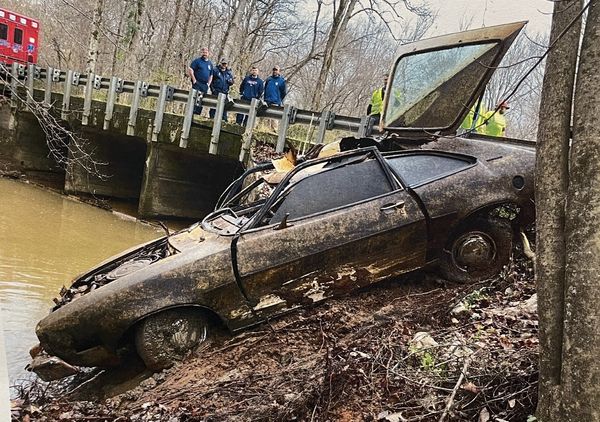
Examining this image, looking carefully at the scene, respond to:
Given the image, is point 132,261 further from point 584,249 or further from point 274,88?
point 274,88

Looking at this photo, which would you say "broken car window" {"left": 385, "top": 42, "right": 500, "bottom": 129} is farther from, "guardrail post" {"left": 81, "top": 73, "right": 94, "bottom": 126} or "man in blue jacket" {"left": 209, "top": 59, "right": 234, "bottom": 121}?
"guardrail post" {"left": 81, "top": 73, "right": 94, "bottom": 126}

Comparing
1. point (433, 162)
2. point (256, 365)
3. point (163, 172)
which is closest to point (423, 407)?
point (256, 365)

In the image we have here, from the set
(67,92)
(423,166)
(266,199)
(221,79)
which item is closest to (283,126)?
(221,79)

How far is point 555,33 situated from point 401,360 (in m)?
2.28

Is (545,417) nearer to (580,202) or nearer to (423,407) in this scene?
(423,407)

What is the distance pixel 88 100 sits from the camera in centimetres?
1542

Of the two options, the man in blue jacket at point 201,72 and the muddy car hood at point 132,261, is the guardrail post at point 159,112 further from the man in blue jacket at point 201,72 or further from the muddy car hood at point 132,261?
the muddy car hood at point 132,261

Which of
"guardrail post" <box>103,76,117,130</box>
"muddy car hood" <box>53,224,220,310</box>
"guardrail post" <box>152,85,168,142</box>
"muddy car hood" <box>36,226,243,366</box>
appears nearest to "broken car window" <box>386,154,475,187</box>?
"muddy car hood" <box>36,226,243,366</box>

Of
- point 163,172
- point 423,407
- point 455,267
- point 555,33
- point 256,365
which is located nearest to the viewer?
point 555,33

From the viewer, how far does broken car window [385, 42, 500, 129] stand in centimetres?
554

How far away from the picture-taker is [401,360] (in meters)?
3.67

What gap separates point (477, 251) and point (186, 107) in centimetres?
A: 908

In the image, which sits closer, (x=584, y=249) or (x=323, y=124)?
(x=584, y=249)

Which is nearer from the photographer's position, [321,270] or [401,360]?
[401,360]
